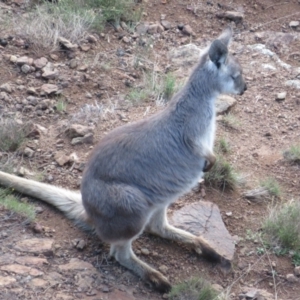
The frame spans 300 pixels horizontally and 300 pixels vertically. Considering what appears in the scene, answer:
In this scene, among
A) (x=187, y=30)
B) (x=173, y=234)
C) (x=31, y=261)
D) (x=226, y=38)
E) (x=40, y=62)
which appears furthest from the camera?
(x=187, y=30)

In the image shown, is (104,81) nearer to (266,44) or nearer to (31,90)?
(31,90)

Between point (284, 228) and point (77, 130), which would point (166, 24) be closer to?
point (77, 130)

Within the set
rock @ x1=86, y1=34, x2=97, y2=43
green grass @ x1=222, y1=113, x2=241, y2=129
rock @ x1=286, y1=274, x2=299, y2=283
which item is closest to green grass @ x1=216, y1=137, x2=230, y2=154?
green grass @ x1=222, y1=113, x2=241, y2=129

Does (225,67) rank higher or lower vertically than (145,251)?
higher

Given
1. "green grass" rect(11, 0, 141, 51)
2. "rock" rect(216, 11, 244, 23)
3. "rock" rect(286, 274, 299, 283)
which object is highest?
"green grass" rect(11, 0, 141, 51)

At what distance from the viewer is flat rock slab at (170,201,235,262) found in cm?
545

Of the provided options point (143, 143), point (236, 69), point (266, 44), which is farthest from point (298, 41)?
point (143, 143)

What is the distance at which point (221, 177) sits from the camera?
5887 mm

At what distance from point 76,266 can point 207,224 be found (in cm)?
119

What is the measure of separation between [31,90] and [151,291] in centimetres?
247

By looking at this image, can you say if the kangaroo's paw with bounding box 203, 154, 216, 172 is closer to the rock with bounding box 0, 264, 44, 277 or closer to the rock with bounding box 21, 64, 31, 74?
the rock with bounding box 0, 264, 44, 277

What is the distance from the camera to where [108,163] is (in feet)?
15.9

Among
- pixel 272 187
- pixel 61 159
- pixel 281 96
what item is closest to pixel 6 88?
pixel 61 159

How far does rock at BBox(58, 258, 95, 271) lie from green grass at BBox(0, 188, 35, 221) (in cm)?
45
